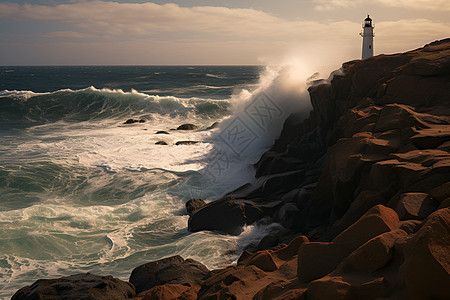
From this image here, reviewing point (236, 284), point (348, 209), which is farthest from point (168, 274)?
point (348, 209)

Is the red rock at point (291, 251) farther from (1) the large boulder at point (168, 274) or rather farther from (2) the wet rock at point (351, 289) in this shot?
(2) the wet rock at point (351, 289)

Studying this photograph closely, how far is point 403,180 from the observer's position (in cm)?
515

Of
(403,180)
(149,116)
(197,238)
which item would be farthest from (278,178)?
(149,116)

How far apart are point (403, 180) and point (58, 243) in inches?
259

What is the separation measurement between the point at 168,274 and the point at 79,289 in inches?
49.6

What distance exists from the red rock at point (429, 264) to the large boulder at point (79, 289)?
3.55m

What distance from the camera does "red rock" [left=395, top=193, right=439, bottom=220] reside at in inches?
158

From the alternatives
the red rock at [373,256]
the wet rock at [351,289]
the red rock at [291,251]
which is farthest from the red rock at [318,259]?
the red rock at [291,251]

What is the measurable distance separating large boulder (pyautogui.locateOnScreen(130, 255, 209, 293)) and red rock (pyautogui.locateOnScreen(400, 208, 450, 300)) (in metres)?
3.26

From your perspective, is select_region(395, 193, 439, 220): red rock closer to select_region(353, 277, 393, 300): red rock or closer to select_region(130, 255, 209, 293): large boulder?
select_region(353, 277, 393, 300): red rock

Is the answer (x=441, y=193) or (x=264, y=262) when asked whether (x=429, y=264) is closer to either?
(x=441, y=193)

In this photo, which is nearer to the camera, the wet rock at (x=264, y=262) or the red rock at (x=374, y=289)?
the red rock at (x=374, y=289)

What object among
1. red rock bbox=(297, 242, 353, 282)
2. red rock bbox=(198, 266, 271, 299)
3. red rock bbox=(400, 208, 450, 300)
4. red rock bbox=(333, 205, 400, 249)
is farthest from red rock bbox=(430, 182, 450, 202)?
red rock bbox=(198, 266, 271, 299)

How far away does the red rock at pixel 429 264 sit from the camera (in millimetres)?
2604
